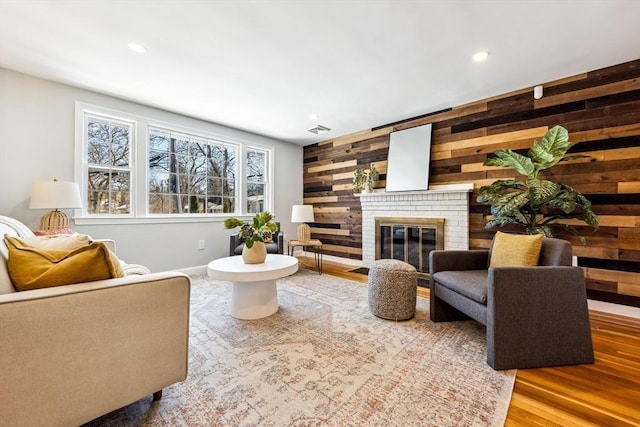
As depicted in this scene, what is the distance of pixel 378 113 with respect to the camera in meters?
3.90

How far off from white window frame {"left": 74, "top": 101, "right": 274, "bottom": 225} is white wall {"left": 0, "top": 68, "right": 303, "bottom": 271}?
0.06 m

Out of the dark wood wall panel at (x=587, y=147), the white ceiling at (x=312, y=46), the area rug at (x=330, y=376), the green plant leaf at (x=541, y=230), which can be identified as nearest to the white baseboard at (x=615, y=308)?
the dark wood wall panel at (x=587, y=147)

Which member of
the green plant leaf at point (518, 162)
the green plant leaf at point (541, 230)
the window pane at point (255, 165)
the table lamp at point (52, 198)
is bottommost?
the green plant leaf at point (541, 230)

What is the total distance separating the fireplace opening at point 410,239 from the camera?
3740 mm

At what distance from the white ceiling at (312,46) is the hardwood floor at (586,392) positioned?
Result: 2432 millimetres

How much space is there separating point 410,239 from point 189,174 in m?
3.56

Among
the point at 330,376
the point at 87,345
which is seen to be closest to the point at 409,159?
the point at 330,376

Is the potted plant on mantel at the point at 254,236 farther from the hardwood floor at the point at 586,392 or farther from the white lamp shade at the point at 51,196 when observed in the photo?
the hardwood floor at the point at 586,392

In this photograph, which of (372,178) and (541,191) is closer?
(541,191)

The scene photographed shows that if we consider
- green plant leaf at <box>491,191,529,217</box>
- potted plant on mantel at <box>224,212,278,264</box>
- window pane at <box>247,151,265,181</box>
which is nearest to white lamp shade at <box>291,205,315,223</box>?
window pane at <box>247,151,265,181</box>

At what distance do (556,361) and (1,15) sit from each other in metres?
4.57

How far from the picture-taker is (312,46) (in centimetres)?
231

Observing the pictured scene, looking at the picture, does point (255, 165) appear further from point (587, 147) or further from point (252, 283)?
point (587, 147)

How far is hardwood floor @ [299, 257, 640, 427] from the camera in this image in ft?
4.17
